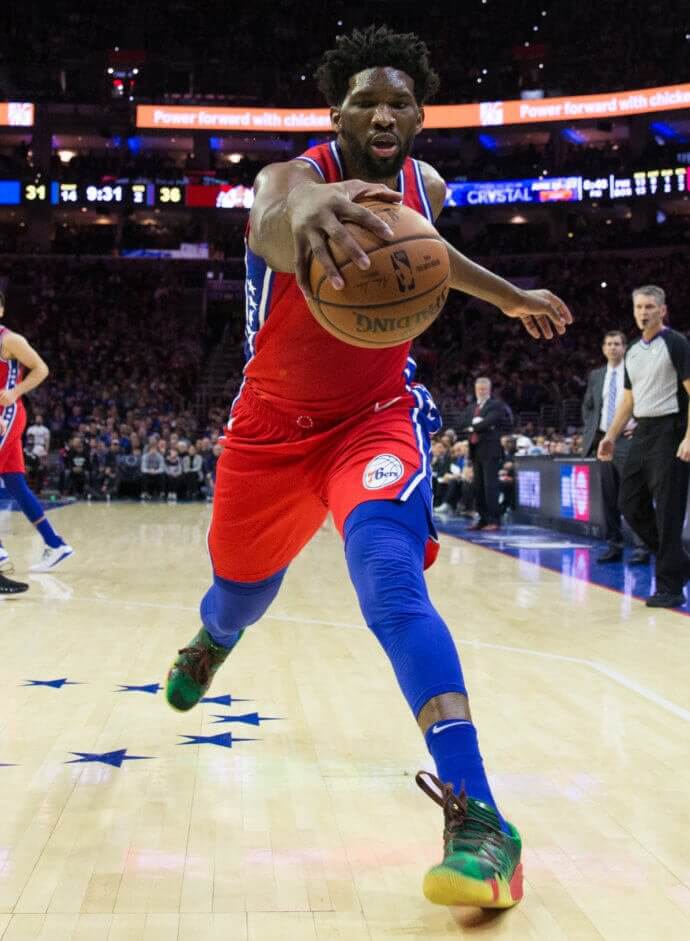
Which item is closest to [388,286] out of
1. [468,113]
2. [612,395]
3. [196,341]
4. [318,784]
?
[318,784]

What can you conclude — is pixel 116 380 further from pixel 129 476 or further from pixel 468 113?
pixel 468 113

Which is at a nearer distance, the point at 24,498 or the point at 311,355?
the point at 311,355

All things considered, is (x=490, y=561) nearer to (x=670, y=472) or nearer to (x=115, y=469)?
(x=670, y=472)

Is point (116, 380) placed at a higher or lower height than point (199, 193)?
lower

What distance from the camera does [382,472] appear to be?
7.78 ft

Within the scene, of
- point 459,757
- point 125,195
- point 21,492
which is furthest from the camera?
point 125,195

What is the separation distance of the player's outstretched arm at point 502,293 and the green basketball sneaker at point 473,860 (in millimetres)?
1270

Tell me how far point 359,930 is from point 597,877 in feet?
1.76

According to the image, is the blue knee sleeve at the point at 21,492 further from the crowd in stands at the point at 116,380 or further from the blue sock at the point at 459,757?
the crowd in stands at the point at 116,380

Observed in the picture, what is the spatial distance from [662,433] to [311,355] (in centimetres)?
409

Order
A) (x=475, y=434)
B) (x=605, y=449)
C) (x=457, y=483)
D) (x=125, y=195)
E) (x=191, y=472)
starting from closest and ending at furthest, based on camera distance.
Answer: (x=605, y=449) → (x=475, y=434) → (x=457, y=483) → (x=191, y=472) → (x=125, y=195)

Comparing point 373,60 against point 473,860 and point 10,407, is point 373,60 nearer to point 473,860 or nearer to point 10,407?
point 473,860

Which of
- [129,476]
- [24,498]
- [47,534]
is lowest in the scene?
[129,476]

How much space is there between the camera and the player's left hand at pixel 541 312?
269cm
